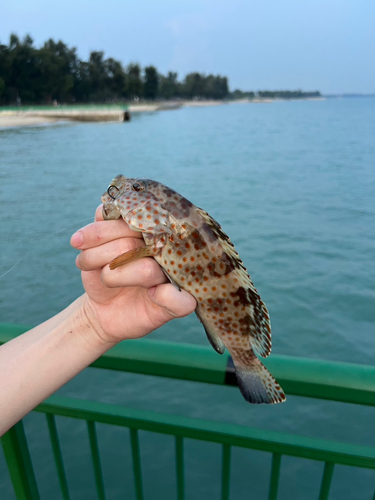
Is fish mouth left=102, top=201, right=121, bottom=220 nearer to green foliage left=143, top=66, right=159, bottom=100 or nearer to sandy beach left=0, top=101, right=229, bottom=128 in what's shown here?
sandy beach left=0, top=101, right=229, bottom=128

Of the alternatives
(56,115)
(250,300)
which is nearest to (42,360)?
(250,300)

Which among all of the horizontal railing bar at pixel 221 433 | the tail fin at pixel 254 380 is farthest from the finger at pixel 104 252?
the horizontal railing bar at pixel 221 433

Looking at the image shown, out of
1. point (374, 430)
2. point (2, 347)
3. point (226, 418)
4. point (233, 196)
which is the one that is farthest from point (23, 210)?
point (2, 347)

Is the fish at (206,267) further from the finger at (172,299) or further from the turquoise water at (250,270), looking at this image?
the turquoise water at (250,270)

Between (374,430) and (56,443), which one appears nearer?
A: (56,443)

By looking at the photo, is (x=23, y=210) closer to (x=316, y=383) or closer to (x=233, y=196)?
(x=233, y=196)
